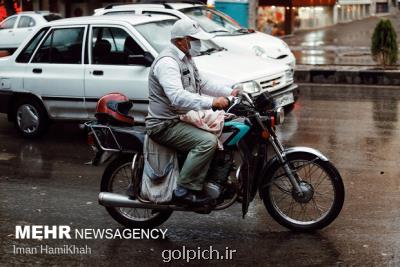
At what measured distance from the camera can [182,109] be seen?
566 centimetres

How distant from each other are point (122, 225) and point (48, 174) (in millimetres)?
2234

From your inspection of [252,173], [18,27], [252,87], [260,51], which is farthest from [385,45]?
[18,27]

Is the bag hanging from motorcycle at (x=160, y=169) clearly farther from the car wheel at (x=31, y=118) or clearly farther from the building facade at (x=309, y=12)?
the building facade at (x=309, y=12)

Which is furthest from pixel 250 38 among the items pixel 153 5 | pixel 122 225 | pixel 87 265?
pixel 87 265

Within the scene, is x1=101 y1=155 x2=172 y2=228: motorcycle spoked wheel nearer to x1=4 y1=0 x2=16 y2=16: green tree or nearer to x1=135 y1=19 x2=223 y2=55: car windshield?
x1=135 y1=19 x2=223 y2=55: car windshield

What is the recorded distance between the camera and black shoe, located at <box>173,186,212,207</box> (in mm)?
5594

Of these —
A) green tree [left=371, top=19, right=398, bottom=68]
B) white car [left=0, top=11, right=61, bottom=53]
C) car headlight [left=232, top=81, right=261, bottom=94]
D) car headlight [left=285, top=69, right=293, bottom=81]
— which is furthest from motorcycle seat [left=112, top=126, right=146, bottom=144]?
white car [left=0, top=11, right=61, bottom=53]

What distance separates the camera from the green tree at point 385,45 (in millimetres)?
16531

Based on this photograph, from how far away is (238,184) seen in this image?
5.67 meters

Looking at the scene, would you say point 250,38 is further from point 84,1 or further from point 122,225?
point 84,1

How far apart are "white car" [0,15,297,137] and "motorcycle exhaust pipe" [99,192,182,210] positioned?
11.6ft

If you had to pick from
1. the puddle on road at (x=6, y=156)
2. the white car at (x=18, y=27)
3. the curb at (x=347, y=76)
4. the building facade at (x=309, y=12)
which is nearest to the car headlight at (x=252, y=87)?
the puddle on road at (x=6, y=156)

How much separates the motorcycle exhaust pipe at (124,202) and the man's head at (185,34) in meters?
1.17

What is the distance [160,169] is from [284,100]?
4.88 meters
